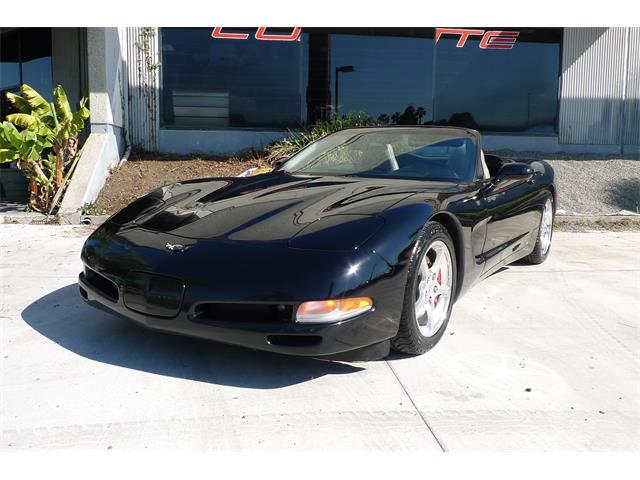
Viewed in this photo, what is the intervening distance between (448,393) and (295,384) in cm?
71

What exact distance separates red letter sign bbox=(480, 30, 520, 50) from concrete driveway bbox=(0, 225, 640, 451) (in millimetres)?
8913

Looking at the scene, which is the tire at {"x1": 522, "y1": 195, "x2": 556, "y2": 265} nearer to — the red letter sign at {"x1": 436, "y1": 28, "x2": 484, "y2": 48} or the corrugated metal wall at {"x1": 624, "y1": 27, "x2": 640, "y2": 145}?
the red letter sign at {"x1": 436, "y1": 28, "x2": 484, "y2": 48}

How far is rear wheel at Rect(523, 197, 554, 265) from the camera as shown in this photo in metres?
5.15

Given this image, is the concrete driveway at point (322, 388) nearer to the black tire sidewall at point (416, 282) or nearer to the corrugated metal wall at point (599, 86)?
the black tire sidewall at point (416, 282)

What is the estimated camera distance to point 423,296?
3.07 meters

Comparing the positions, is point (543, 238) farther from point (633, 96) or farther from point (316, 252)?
point (633, 96)

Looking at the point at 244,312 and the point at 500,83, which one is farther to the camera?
the point at 500,83

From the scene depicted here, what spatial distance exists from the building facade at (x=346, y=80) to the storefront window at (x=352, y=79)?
0.06 ft

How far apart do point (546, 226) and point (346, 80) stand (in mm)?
6835

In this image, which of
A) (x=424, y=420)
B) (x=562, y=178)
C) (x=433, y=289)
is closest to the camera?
(x=424, y=420)

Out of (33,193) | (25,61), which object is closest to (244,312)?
(33,193)

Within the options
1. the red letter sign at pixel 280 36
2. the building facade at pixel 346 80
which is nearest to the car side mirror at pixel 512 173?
the building facade at pixel 346 80

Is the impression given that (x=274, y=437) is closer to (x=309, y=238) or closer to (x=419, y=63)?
(x=309, y=238)
